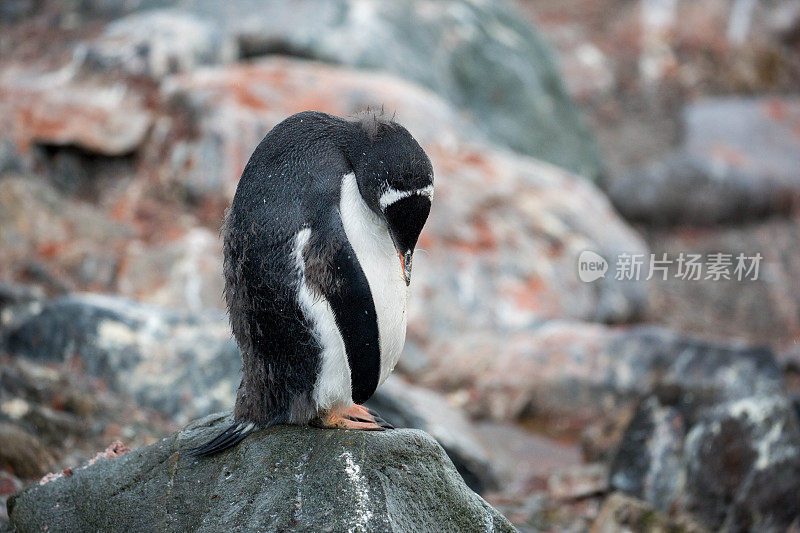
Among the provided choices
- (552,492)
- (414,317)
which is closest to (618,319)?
(414,317)

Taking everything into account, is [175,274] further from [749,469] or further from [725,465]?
[749,469]

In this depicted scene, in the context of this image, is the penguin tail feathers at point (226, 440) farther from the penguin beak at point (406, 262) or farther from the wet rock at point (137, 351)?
the wet rock at point (137, 351)

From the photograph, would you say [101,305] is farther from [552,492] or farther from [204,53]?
[204,53]

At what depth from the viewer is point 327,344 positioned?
3139 mm

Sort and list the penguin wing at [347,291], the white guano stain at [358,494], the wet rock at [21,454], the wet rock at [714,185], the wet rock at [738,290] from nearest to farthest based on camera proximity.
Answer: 1. the white guano stain at [358,494]
2. the penguin wing at [347,291]
3. the wet rock at [21,454]
4. the wet rock at [738,290]
5. the wet rock at [714,185]

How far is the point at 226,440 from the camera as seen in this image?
3129 millimetres

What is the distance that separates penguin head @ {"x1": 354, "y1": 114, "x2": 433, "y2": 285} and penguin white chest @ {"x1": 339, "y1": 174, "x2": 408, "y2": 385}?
37mm

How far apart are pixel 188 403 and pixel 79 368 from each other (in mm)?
741

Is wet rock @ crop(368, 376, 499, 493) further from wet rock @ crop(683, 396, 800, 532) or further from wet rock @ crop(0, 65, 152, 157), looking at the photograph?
wet rock @ crop(0, 65, 152, 157)

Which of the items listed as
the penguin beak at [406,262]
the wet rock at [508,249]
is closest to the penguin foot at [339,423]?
the penguin beak at [406,262]

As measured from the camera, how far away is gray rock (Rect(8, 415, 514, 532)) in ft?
9.23

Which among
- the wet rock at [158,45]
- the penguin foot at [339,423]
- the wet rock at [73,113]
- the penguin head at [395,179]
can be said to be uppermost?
the wet rock at [158,45]

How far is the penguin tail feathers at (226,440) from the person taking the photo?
3.11 meters

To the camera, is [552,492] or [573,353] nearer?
[552,492]
